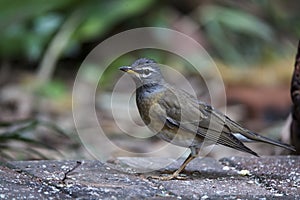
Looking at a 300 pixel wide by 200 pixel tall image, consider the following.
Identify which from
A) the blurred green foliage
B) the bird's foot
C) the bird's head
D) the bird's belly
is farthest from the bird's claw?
the blurred green foliage

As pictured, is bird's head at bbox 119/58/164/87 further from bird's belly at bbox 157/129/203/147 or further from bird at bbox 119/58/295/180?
bird's belly at bbox 157/129/203/147

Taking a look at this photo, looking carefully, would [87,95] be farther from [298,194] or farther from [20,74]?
[298,194]

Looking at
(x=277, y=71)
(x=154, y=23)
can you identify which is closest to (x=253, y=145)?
(x=277, y=71)

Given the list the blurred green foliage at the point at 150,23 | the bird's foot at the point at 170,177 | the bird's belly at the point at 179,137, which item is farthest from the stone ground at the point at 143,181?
the blurred green foliage at the point at 150,23

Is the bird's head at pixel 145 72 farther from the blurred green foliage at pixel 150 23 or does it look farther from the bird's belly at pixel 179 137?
the blurred green foliage at pixel 150 23

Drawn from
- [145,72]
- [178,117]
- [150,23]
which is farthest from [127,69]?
[150,23]

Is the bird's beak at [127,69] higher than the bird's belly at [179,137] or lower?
higher

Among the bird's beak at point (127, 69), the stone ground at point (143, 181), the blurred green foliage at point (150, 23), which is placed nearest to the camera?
the stone ground at point (143, 181)
